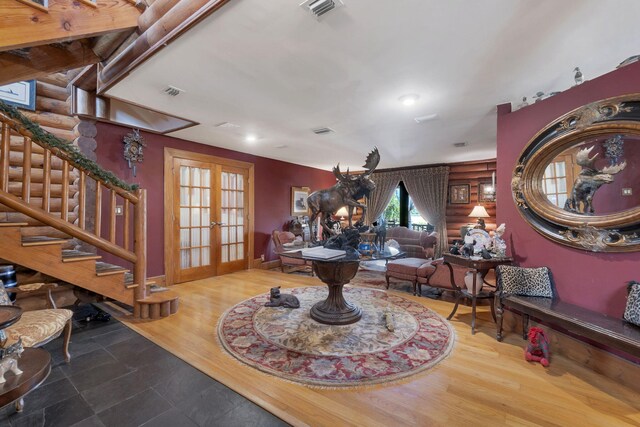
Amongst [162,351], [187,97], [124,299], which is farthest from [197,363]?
[187,97]

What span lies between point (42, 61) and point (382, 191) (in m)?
6.91

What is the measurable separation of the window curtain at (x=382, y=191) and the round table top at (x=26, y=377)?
6.87m

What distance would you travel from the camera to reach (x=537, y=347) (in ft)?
7.33

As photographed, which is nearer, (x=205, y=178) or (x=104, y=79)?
(x=104, y=79)

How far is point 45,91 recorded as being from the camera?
10.9 feet

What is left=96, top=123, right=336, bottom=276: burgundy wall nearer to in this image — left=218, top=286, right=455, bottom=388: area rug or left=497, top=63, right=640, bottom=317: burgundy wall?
left=218, top=286, right=455, bottom=388: area rug

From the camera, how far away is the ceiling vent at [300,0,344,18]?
1.58m

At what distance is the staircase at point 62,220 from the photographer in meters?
2.33

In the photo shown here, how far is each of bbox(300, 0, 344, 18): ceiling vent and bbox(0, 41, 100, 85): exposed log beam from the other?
97.5 inches

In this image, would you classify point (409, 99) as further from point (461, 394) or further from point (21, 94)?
point (21, 94)

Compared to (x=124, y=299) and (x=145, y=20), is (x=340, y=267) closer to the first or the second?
(x=124, y=299)

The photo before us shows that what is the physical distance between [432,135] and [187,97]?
3.64m

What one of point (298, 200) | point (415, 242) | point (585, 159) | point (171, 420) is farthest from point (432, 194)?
point (171, 420)

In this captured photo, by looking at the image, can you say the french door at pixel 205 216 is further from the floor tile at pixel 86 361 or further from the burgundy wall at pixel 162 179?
the floor tile at pixel 86 361
